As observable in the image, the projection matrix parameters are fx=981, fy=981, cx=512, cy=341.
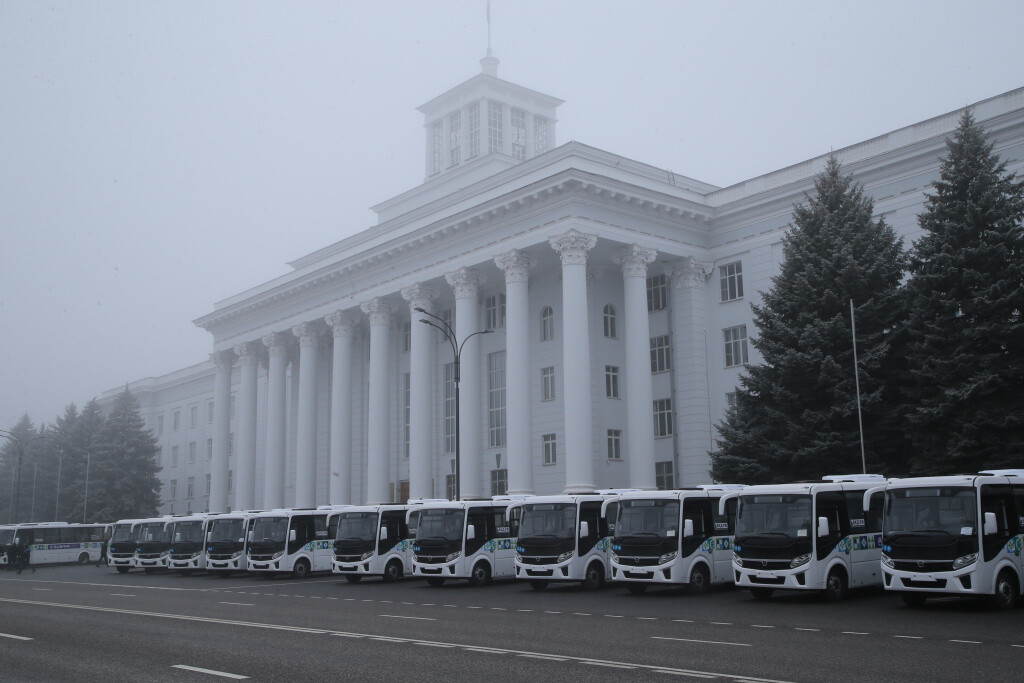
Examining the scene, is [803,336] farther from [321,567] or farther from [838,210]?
[321,567]

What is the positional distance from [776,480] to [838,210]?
887 cm

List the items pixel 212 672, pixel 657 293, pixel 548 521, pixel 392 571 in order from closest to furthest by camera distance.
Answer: pixel 212 672 → pixel 548 521 → pixel 392 571 → pixel 657 293

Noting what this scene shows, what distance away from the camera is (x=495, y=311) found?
160ft

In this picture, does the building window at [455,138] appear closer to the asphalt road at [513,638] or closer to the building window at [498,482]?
the building window at [498,482]

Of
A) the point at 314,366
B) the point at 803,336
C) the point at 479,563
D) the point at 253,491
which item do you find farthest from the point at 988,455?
the point at 253,491

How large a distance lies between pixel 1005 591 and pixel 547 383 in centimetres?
2883

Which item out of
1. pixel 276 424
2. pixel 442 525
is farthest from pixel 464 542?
pixel 276 424

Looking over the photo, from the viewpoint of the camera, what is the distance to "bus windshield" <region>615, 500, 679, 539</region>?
919 inches

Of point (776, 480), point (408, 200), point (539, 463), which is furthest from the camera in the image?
point (408, 200)

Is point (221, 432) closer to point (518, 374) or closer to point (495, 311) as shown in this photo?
point (495, 311)

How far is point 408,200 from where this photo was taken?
6022cm

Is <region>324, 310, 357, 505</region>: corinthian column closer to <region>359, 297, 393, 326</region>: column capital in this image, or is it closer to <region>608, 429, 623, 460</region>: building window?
<region>359, 297, 393, 326</region>: column capital

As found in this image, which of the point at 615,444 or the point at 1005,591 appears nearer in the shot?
the point at 1005,591

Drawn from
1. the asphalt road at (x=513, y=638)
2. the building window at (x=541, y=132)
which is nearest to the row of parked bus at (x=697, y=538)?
the asphalt road at (x=513, y=638)
